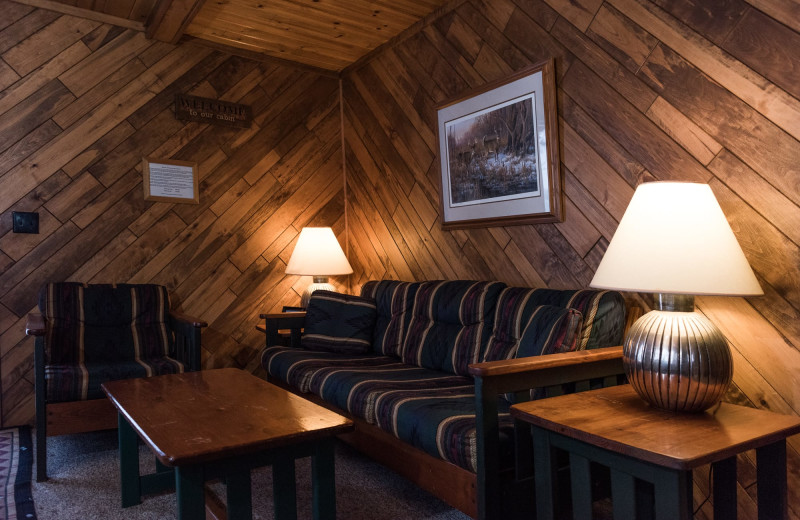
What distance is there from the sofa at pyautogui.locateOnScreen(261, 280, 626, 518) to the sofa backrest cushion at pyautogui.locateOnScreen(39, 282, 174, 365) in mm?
641

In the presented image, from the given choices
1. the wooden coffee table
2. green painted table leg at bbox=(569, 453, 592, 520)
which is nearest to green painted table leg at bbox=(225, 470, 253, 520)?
the wooden coffee table

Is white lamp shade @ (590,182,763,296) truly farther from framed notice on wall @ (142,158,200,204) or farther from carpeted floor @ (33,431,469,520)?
framed notice on wall @ (142,158,200,204)

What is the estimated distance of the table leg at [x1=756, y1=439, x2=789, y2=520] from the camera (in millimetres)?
1471

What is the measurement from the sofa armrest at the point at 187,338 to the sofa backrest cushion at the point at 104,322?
0.06 m

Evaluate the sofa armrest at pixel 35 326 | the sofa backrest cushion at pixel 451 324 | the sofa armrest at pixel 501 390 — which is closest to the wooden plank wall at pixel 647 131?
the sofa backrest cushion at pixel 451 324

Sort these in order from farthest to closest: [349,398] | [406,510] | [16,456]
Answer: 1. [16,456]
2. [349,398]
3. [406,510]

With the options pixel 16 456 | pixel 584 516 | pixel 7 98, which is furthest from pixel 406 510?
pixel 7 98

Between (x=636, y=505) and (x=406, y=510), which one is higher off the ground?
(x=636, y=505)

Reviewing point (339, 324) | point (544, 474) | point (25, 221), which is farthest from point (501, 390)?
point (25, 221)

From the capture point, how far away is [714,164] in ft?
6.27

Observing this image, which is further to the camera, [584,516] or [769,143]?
[769,143]

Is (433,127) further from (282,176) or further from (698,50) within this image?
(698,50)

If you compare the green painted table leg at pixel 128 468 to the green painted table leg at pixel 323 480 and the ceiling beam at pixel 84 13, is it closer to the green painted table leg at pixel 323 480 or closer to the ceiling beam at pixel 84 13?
the green painted table leg at pixel 323 480

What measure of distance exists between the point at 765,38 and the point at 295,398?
194 cm
